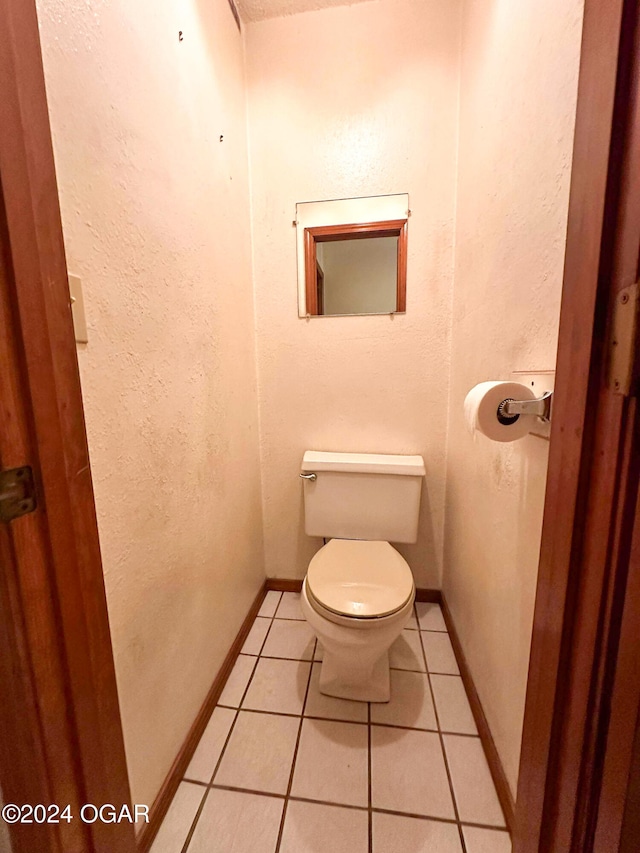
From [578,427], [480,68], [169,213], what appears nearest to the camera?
[578,427]

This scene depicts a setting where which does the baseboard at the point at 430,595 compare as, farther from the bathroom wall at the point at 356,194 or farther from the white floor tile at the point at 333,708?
the white floor tile at the point at 333,708

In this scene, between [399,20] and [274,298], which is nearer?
[399,20]

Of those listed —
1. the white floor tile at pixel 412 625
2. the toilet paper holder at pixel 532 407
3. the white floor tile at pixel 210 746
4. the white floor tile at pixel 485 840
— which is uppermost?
the toilet paper holder at pixel 532 407

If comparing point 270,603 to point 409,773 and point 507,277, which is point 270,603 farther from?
point 507,277

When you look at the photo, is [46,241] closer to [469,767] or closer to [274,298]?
[274,298]

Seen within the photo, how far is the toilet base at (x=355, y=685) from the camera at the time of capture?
3.67 ft

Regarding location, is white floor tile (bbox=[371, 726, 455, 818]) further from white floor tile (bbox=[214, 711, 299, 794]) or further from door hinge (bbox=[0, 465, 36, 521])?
door hinge (bbox=[0, 465, 36, 521])

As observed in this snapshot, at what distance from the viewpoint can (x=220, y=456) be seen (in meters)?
1.15

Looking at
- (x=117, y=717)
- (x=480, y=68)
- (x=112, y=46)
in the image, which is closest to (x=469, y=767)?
(x=117, y=717)

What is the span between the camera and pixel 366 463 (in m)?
1.40

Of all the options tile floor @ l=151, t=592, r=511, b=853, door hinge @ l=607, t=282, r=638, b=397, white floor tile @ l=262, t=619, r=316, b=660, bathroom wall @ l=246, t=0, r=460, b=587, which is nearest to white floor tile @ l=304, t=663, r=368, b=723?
tile floor @ l=151, t=592, r=511, b=853

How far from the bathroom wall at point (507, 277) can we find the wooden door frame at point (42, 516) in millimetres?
860

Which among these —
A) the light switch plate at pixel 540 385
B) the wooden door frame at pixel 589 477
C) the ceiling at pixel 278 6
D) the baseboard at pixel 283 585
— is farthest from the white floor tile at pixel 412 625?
the ceiling at pixel 278 6

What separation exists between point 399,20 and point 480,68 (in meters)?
0.51
